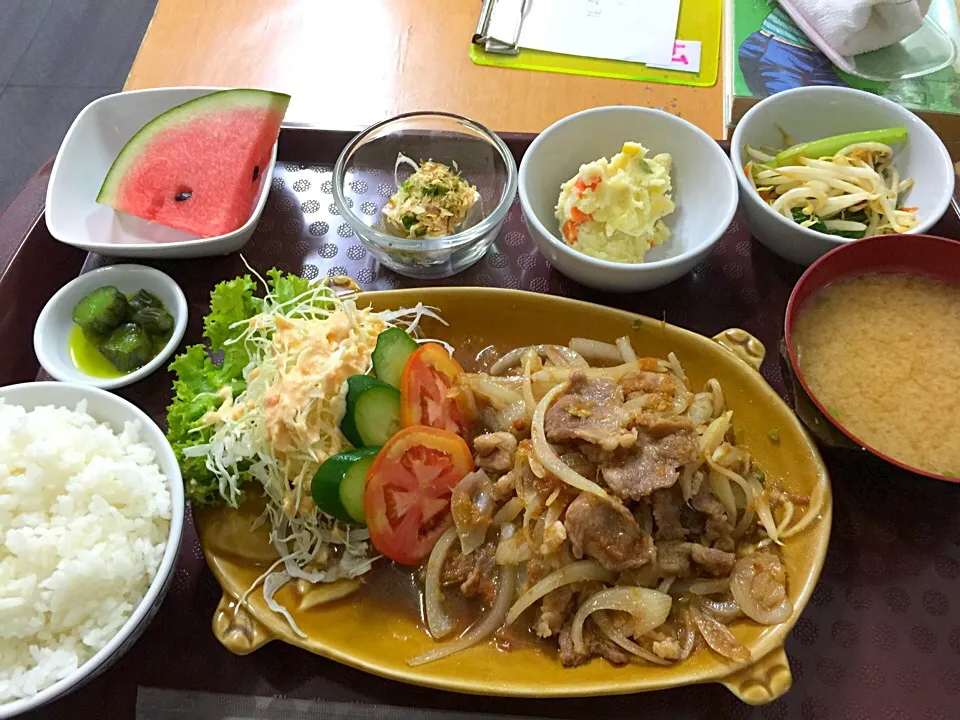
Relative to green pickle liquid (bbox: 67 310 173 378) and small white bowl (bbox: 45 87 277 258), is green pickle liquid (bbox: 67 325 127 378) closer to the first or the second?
→ green pickle liquid (bbox: 67 310 173 378)

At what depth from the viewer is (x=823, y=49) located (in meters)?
2.81

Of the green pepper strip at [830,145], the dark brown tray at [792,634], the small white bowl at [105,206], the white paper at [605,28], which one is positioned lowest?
the dark brown tray at [792,634]

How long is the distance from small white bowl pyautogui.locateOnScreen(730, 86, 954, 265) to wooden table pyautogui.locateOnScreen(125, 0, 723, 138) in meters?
0.36

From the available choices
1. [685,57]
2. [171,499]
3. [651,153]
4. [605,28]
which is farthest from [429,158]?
[171,499]

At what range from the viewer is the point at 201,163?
7.75 feet

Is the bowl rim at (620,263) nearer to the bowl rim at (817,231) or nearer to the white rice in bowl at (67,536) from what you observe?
the bowl rim at (817,231)

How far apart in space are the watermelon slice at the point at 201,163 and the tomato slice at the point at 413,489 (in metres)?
1.11

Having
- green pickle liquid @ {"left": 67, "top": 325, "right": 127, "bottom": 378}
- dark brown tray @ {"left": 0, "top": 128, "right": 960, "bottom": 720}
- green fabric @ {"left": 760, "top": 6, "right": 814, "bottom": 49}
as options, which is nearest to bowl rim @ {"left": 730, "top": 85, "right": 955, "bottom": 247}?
dark brown tray @ {"left": 0, "top": 128, "right": 960, "bottom": 720}

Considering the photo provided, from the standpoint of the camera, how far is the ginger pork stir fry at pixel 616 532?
159cm

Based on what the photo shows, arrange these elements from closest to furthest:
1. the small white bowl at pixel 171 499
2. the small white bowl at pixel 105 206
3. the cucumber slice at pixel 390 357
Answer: the small white bowl at pixel 171 499
the cucumber slice at pixel 390 357
the small white bowl at pixel 105 206

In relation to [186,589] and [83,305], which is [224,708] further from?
[83,305]

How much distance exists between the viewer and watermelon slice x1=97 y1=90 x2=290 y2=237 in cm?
229

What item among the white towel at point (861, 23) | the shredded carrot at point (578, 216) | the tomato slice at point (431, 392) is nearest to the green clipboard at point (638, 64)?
the white towel at point (861, 23)

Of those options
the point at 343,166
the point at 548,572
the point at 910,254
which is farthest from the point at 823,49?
the point at 548,572
